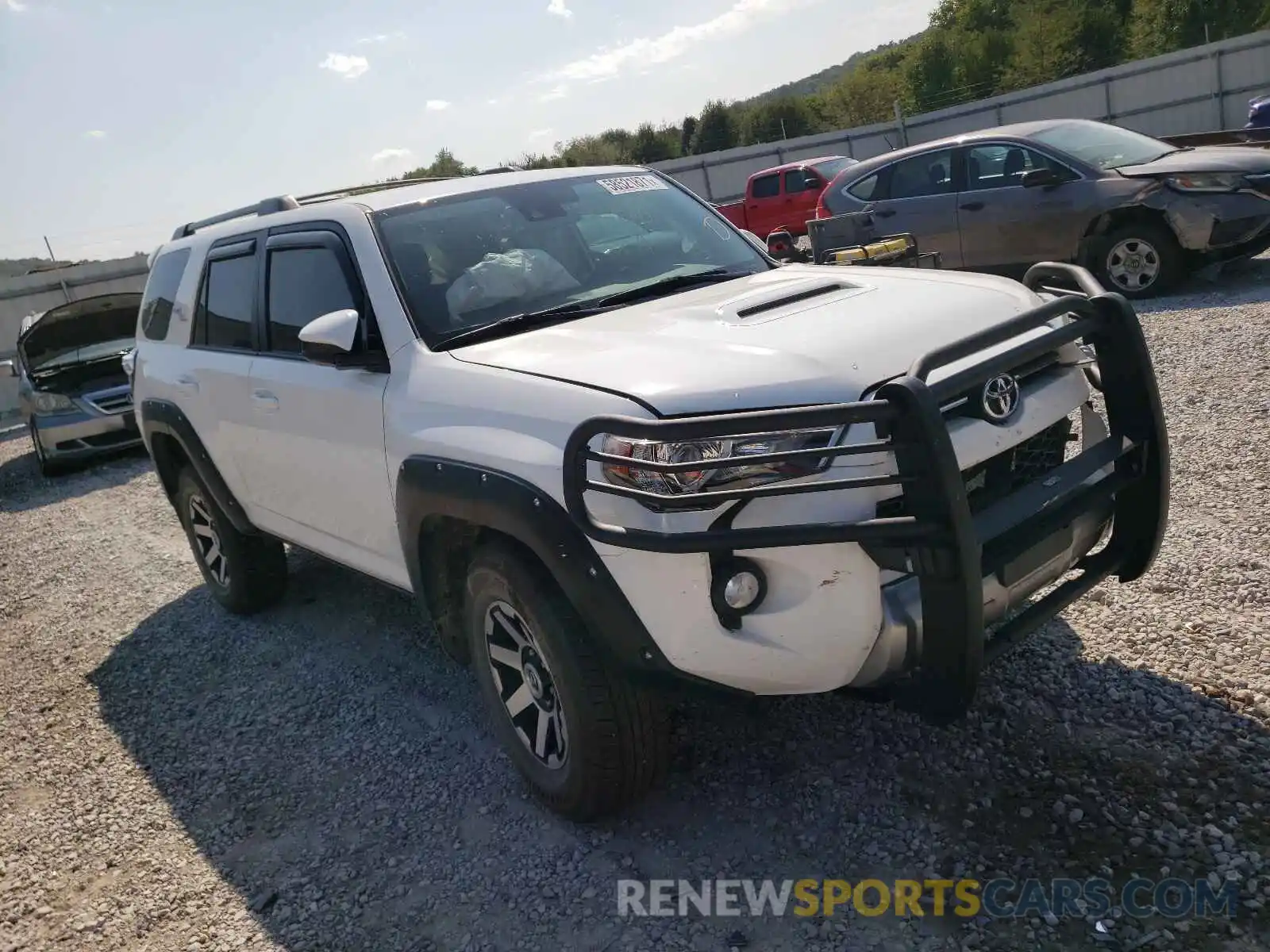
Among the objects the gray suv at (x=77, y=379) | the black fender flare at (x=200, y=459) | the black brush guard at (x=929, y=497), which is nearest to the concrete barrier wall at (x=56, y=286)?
the gray suv at (x=77, y=379)

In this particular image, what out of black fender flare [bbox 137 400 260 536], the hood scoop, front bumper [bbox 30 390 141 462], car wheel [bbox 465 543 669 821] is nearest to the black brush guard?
car wheel [bbox 465 543 669 821]

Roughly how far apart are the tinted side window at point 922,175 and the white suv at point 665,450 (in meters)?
6.41

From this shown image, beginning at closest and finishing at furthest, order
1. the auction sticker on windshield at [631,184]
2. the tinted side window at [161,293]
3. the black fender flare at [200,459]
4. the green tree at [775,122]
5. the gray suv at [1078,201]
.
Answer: the auction sticker on windshield at [631,184], the black fender flare at [200,459], the tinted side window at [161,293], the gray suv at [1078,201], the green tree at [775,122]

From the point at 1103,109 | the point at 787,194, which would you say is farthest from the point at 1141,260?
the point at 1103,109

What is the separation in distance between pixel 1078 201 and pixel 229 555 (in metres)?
→ 7.28

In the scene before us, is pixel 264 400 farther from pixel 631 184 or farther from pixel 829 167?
pixel 829 167

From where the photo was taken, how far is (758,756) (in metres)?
3.30

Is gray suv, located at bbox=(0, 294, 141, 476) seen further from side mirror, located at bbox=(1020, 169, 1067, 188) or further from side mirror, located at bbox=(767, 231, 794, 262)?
side mirror, located at bbox=(1020, 169, 1067, 188)

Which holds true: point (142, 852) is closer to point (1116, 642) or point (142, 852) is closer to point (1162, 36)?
point (1116, 642)

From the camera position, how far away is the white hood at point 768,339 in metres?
2.49

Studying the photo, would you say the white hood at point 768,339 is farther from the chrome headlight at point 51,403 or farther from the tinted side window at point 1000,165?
the chrome headlight at point 51,403

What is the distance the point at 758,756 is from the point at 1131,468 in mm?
1455

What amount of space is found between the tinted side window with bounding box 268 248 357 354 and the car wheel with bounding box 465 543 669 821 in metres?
1.30

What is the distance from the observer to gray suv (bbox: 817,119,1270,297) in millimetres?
7840
